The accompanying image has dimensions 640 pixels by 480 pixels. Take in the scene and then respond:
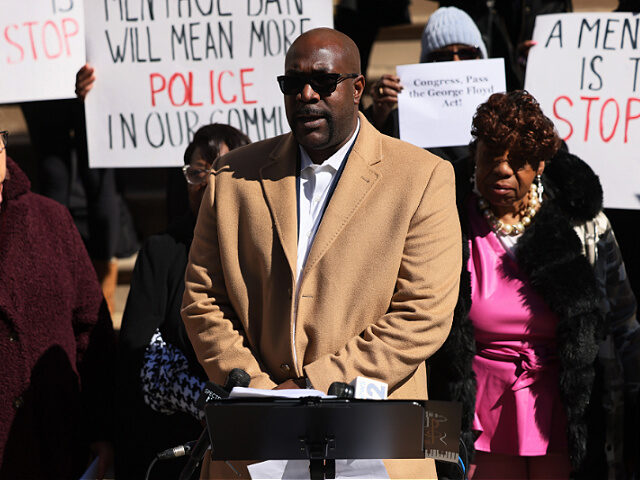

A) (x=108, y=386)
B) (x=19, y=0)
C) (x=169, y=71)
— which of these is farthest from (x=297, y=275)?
(x=19, y=0)

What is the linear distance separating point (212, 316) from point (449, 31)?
234cm

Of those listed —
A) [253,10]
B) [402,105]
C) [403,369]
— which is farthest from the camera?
[253,10]

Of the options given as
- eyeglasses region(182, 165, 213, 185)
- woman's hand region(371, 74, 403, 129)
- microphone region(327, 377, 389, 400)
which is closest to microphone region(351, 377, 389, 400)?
microphone region(327, 377, 389, 400)

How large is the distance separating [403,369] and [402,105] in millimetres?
2045

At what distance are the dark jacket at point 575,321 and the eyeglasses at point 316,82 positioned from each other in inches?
44.8

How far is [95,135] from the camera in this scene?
470 cm

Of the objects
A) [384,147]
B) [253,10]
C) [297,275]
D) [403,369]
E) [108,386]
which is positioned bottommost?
[108,386]

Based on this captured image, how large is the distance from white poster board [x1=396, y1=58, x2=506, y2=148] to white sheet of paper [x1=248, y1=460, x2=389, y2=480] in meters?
2.21

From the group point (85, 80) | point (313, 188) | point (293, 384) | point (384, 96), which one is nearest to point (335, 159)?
point (313, 188)

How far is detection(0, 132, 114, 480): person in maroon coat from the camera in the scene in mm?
3277

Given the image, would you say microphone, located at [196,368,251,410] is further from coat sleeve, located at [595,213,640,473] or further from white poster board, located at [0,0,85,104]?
white poster board, located at [0,0,85,104]

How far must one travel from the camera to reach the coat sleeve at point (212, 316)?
2660mm

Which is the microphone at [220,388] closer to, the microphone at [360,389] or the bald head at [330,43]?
the microphone at [360,389]

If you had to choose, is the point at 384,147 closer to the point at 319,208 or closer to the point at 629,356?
the point at 319,208
